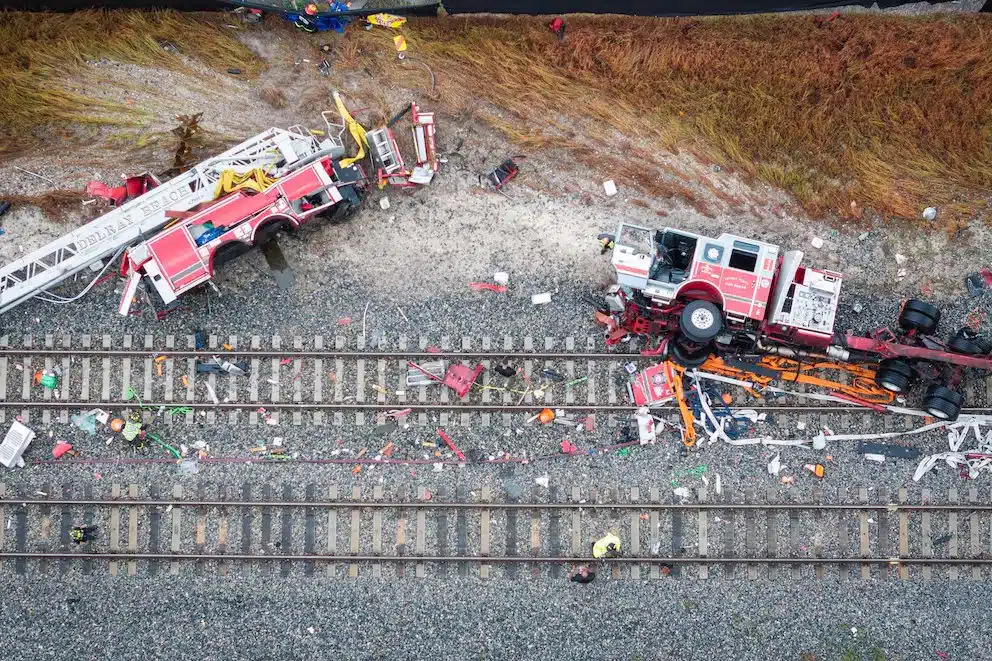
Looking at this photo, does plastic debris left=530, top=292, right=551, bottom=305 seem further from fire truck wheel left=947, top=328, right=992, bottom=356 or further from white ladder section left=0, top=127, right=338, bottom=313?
fire truck wheel left=947, top=328, right=992, bottom=356

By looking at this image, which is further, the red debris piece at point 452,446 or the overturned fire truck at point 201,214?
the red debris piece at point 452,446

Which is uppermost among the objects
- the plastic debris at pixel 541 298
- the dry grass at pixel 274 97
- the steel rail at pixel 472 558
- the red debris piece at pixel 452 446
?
the dry grass at pixel 274 97

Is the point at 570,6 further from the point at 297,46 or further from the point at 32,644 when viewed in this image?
the point at 32,644

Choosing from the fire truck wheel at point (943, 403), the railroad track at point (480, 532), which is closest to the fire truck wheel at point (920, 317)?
the fire truck wheel at point (943, 403)

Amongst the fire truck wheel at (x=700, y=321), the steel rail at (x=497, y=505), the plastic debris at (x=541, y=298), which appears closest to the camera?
the fire truck wheel at (x=700, y=321)

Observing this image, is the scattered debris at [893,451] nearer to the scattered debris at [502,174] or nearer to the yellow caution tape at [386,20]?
the scattered debris at [502,174]

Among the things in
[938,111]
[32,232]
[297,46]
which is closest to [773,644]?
[938,111]

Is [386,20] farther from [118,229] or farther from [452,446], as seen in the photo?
[452,446]

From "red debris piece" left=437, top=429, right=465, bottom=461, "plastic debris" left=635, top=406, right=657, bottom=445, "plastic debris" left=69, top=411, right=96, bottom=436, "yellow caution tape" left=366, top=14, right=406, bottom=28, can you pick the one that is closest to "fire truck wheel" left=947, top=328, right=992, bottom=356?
"plastic debris" left=635, top=406, right=657, bottom=445
